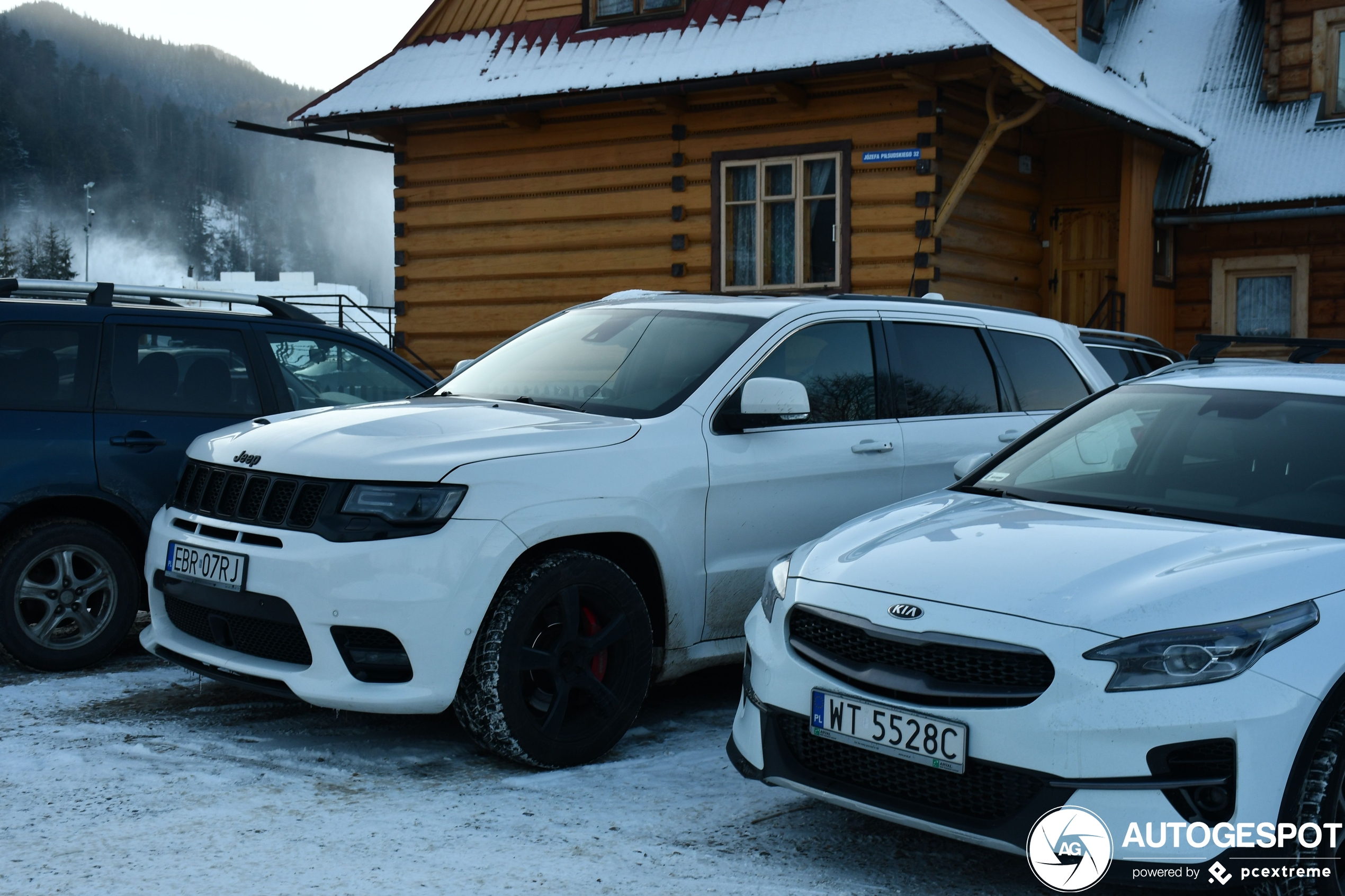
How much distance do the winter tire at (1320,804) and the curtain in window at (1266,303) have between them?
46.0 ft

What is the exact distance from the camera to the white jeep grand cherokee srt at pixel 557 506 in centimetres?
442

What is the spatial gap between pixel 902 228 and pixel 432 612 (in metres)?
9.87

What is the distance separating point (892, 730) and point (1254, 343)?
3.14 meters

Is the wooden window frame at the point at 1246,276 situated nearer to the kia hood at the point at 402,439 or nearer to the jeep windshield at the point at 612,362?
the jeep windshield at the point at 612,362

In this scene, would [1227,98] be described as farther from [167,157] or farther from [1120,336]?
[167,157]

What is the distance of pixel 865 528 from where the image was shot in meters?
4.24

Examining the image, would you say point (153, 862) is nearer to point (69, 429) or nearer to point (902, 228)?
point (69, 429)

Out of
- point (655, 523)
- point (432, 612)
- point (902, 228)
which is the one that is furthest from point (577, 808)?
point (902, 228)

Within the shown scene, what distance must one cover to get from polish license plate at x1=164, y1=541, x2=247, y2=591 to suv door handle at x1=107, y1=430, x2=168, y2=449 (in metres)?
1.20

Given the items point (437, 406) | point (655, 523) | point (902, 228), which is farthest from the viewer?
point (902, 228)

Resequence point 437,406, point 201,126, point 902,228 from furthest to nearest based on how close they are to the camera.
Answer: point 201,126 < point 902,228 < point 437,406

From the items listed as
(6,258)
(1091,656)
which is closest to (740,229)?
(1091,656)

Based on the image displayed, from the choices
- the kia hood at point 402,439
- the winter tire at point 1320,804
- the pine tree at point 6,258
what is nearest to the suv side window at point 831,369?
the kia hood at point 402,439

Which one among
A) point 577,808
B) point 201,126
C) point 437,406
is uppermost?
point 201,126
